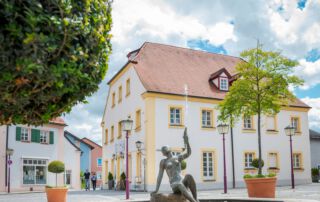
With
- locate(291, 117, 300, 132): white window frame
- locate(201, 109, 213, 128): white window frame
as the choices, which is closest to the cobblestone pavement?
locate(201, 109, 213, 128): white window frame

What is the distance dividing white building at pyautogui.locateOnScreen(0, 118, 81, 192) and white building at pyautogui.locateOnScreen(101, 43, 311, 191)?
4.70 metres

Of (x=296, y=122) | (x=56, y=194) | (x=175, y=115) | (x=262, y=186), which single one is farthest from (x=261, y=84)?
(x=296, y=122)

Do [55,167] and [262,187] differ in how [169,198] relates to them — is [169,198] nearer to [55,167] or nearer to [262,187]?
[262,187]

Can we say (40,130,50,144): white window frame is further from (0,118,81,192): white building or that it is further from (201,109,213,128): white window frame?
(201,109,213,128): white window frame

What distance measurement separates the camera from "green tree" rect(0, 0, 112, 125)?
4.57 m

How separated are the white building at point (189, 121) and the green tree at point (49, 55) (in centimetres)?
2165

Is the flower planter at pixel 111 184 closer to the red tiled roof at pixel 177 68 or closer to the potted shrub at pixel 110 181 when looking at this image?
the potted shrub at pixel 110 181

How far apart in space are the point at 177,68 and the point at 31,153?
13480 mm

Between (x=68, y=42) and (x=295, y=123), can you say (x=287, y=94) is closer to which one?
(x=68, y=42)

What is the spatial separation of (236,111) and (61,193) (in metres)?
7.43

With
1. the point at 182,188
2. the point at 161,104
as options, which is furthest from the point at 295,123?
the point at 182,188

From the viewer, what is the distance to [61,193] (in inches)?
605

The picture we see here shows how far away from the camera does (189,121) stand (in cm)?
2900

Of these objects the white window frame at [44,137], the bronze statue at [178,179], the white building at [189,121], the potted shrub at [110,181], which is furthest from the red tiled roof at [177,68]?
the bronze statue at [178,179]
